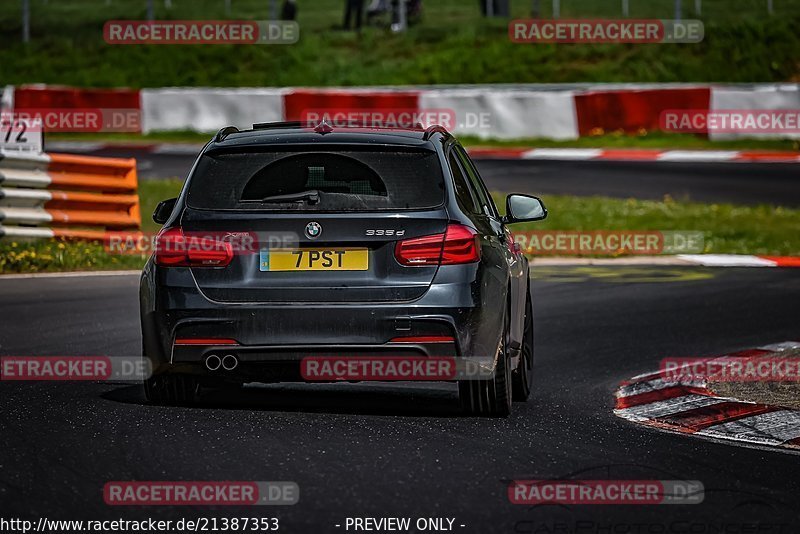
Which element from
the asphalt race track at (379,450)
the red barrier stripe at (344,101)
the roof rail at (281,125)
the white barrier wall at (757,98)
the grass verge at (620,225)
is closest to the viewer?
the asphalt race track at (379,450)

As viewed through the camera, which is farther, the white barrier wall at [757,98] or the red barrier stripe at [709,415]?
the white barrier wall at [757,98]

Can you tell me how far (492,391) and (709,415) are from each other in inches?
47.9

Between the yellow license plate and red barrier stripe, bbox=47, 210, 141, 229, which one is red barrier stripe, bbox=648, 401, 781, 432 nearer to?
the yellow license plate

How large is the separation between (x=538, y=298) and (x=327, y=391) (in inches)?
230

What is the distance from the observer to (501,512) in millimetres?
6293

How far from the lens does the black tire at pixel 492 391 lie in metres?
8.57

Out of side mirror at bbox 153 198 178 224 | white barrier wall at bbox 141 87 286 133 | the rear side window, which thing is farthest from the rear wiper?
white barrier wall at bbox 141 87 286 133

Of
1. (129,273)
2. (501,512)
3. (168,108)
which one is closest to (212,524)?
(501,512)

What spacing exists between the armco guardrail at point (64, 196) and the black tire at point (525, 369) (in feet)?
29.2

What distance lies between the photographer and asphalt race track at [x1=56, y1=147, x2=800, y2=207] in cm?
2527

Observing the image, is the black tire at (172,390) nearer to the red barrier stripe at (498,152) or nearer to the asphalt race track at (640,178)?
the asphalt race track at (640,178)

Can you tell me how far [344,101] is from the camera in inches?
1307

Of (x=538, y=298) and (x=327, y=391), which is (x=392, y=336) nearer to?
(x=327, y=391)

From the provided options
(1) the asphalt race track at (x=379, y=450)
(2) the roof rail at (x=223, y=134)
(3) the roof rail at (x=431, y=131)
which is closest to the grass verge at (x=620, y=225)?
(1) the asphalt race track at (x=379, y=450)
